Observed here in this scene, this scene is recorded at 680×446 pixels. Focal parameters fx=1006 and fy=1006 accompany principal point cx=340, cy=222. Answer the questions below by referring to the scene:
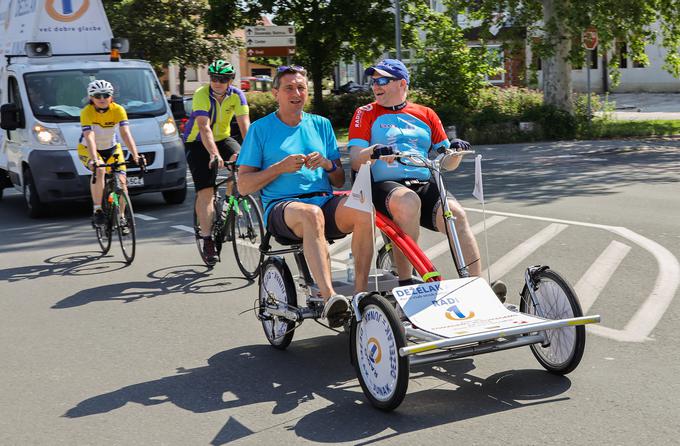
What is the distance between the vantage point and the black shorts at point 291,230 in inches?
242

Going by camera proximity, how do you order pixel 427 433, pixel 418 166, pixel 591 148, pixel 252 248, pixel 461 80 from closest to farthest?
pixel 427 433 → pixel 418 166 → pixel 252 248 → pixel 591 148 → pixel 461 80

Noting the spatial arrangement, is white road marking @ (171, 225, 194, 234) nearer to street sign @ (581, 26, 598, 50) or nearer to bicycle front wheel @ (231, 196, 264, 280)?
bicycle front wheel @ (231, 196, 264, 280)

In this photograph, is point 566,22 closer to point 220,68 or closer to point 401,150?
point 220,68

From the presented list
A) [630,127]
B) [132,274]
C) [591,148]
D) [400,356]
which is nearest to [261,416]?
[400,356]

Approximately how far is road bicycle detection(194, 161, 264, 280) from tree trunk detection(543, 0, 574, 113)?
680 inches

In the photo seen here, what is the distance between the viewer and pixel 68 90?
560 inches

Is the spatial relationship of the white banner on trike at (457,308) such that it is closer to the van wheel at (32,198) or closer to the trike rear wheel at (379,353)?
the trike rear wheel at (379,353)

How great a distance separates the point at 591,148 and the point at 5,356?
17586mm

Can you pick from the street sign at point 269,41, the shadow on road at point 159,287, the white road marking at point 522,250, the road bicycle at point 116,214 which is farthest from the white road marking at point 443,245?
the street sign at point 269,41

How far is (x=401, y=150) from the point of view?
6309 millimetres

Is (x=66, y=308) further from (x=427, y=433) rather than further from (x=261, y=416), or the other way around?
(x=427, y=433)

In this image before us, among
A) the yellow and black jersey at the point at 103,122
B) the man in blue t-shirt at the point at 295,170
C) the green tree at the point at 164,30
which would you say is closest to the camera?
the man in blue t-shirt at the point at 295,170

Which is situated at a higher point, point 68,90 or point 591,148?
point 68,90

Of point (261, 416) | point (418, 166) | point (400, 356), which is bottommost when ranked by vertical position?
point (261, 416)
